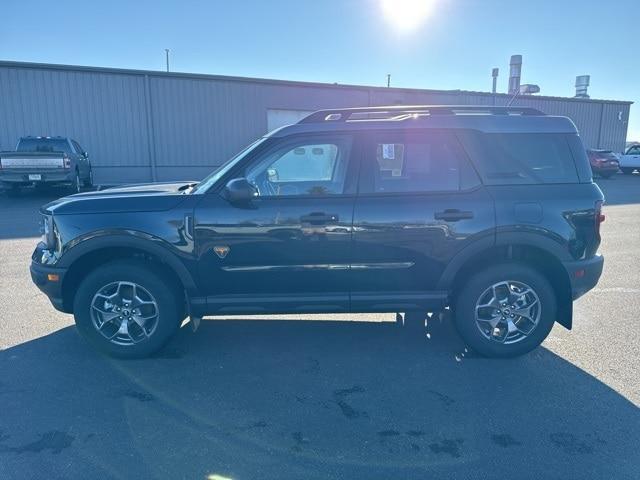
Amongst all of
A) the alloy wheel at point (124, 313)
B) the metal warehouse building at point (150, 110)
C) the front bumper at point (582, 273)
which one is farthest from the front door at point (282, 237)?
the metal warehouse building at point (150, 110)

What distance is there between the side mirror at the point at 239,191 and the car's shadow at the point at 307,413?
1.35 m

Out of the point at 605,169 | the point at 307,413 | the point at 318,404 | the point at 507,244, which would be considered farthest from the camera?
the point at 605,169

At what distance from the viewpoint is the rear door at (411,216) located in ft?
12.1

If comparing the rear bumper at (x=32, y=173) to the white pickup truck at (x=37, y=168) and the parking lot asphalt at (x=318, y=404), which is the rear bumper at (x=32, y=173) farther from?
the parking lot asphalt at (x=318, y=404)

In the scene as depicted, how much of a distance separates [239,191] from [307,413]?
1667 mm

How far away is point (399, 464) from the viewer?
2.57 m

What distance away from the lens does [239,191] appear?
3.50 metres

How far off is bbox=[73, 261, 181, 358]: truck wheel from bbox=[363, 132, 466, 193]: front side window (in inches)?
77.7

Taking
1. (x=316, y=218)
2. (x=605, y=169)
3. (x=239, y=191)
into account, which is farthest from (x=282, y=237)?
(x=605, y=169)

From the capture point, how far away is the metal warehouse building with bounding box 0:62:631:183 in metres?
17.8

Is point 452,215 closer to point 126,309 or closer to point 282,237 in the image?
point 282,237

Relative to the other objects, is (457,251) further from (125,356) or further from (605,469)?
(125,356)

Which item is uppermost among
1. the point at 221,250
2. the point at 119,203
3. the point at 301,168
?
the point at 301,168

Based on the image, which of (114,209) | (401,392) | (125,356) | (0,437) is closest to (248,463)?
(401,392)
